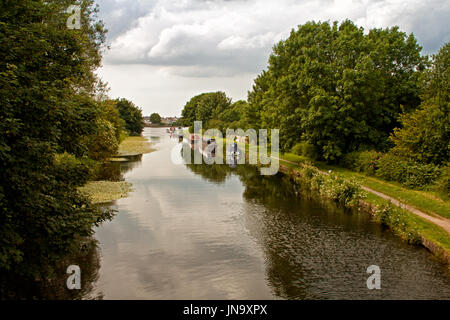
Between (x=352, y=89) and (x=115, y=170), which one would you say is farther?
(x=115, y=170)

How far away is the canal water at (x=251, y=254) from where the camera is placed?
12.0 meters

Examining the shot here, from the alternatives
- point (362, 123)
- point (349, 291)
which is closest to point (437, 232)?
point (349, 291)

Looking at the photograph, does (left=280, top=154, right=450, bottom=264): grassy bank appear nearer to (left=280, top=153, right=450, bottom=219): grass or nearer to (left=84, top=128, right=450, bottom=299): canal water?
(left=280, top=153, right=450, bottom=219): grass

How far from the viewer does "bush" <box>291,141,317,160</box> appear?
38.1 metres

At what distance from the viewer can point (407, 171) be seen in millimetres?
24531

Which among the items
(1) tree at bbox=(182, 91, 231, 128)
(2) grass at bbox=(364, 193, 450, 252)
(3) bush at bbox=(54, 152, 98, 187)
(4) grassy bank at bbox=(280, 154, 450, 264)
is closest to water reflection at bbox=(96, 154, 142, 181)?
(4) grassy bank at bbox=(280, 154, 450, 264)

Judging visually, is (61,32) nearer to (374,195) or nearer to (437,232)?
(437,232)

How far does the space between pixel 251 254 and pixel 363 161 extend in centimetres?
1760

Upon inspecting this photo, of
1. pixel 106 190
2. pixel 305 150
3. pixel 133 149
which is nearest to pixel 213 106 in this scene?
pixel 133 149

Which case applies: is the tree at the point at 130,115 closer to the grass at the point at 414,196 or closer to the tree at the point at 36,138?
the grass at the point at 414,196

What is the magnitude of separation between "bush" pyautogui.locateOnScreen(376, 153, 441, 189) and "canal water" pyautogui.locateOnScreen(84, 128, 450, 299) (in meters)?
5.15

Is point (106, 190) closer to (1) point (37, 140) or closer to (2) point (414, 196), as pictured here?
(1) point (37, 140)

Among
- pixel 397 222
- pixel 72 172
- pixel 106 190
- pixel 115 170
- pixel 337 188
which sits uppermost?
pixel 72 172

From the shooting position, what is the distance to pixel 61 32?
10.9m
